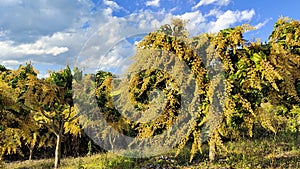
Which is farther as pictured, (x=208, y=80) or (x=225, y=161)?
(x=225, y=161)

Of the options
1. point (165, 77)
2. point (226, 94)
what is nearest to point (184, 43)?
point (165, 77)

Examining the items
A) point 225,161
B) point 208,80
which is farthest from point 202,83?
point 225,161

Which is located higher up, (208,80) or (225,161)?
(208,80)

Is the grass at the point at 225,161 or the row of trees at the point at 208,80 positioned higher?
the row of trees at the point at 208,80

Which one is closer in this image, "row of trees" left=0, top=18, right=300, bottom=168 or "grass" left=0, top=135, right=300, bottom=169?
"row of trees" left=0, top=18, right=300, bottom=168

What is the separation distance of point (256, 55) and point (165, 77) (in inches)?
68.2

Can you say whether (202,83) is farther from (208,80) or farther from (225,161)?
(225,161)

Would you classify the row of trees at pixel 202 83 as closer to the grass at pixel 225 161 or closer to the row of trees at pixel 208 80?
the row of trees at pixel 208 80

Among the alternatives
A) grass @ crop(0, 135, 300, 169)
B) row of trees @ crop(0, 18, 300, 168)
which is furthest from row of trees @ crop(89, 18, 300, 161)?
grass @ crop(0, 135, 300, 169)

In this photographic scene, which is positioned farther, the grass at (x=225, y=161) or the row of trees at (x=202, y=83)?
the grass at (x=225, y=161)

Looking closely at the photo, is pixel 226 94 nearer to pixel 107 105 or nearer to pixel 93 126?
pixel 107 105

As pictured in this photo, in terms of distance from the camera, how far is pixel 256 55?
5.88m

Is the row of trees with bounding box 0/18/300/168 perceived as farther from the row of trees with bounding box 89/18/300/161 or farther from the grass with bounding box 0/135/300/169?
the grass with bounding box 0/135/300/169

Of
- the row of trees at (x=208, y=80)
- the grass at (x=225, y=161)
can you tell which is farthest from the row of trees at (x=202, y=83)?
the grass at (x=225, y=161)
